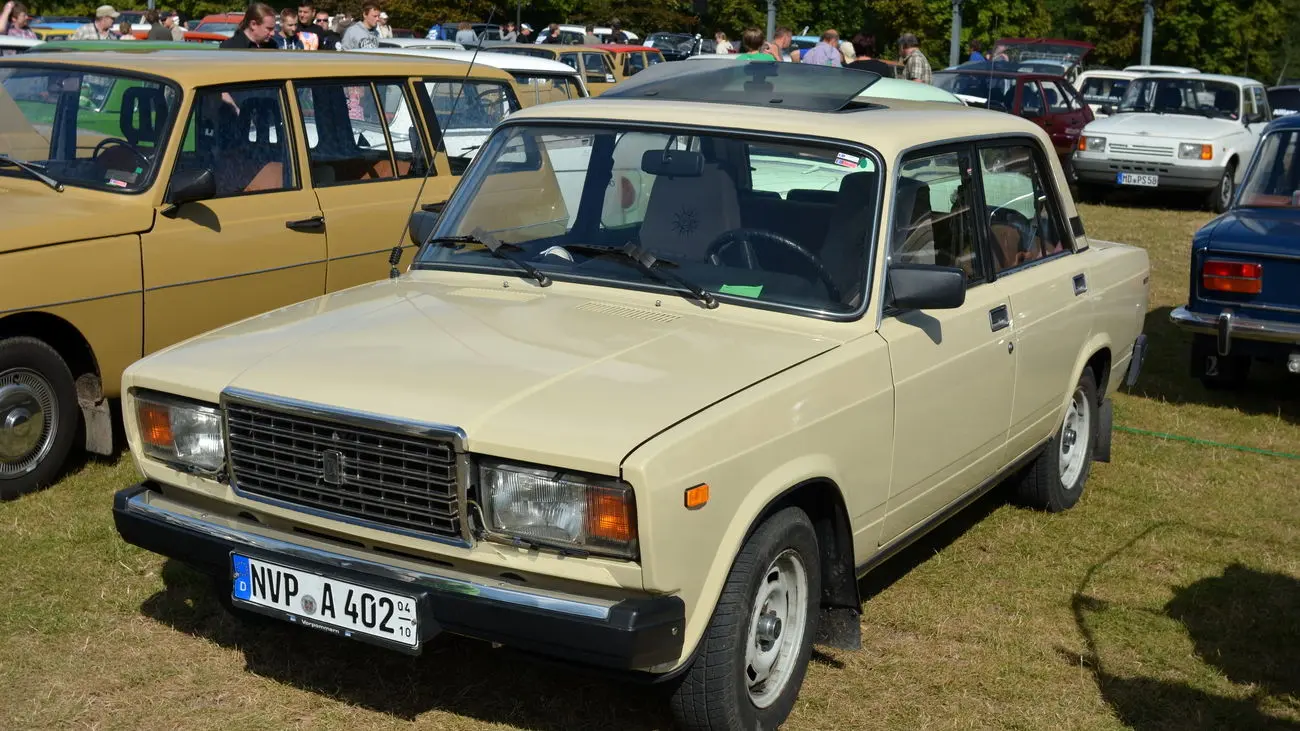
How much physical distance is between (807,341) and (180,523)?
1.90 m

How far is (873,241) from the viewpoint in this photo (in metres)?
4.51

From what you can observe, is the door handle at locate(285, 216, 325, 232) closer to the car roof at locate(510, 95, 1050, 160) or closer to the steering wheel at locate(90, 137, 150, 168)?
the steering wheel at locate(90, 137, 150, 168)

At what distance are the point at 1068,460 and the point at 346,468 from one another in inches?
152

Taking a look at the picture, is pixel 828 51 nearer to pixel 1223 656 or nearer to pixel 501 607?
pixel 1223 656

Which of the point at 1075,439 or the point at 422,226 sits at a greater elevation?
the point at 422,226

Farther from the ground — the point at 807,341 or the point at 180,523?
the point at 807,341

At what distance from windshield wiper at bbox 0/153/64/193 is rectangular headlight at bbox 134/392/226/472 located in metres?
2.65

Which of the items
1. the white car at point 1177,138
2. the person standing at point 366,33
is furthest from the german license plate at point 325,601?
the white car at point 1177,138

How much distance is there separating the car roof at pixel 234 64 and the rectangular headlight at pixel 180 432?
2.84m

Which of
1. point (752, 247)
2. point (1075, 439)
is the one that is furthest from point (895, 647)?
point (1075, 439)

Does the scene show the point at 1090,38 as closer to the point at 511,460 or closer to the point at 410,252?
the point at 410,252

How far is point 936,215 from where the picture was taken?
5000 mm

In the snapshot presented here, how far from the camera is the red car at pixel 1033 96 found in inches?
740

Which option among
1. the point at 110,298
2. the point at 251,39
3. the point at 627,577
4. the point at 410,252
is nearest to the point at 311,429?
the point at 627,577
